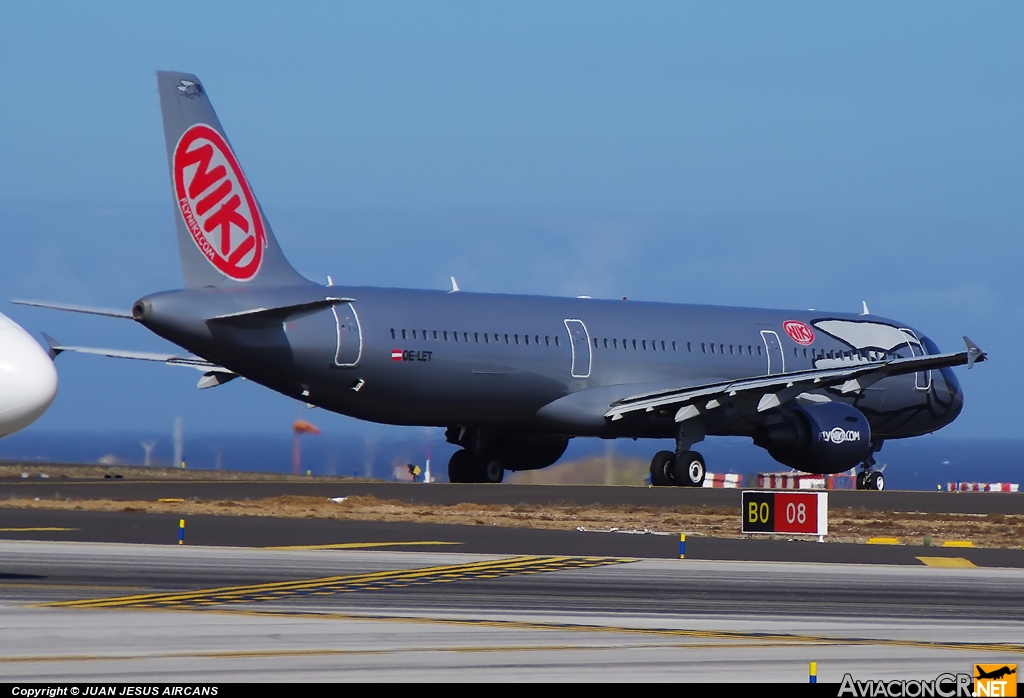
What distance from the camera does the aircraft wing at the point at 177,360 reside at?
41.4 metres

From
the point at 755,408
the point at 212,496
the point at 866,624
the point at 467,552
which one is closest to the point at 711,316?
the point at 755,408

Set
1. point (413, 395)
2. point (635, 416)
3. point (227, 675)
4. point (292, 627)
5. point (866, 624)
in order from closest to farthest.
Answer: point (227, 675)
point (292, 627)
point (866, 624)
point (413, 395)
point (635, 416)

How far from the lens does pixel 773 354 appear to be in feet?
149

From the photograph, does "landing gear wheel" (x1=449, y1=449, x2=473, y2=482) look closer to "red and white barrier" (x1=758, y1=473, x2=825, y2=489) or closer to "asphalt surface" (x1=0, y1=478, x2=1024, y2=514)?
"asphalt surface" (x1=0, y1=478, x2=1024, y2=514)

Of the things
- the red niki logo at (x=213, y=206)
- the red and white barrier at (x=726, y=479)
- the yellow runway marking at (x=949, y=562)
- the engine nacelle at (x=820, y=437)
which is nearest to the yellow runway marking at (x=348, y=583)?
the yellow runway marking at (x=949, y=562)

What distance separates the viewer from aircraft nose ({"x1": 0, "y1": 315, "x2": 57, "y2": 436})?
1417 centimetres

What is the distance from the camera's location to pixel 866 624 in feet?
51.0

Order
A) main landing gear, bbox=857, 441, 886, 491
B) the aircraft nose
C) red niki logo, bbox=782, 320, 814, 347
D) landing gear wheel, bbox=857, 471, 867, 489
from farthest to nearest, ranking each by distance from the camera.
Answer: landing gear wheel, bbox=857, 471, 867, 489 → main landing gear, bbox=857, 441, 886, 491 → red niki logo, bbox=782, 320, 814, 347 → the aircraft nose

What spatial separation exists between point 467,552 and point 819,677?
12.1 m

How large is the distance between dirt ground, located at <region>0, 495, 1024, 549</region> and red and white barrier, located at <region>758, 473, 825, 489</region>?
1594cm

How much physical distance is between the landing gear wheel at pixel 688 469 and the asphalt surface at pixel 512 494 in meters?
1.17

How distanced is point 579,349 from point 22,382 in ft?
93.0

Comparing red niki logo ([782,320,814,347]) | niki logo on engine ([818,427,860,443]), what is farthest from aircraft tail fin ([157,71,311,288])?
red niki logo ([782,320,814,347])

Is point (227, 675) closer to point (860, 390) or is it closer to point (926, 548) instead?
point (926, 548)
